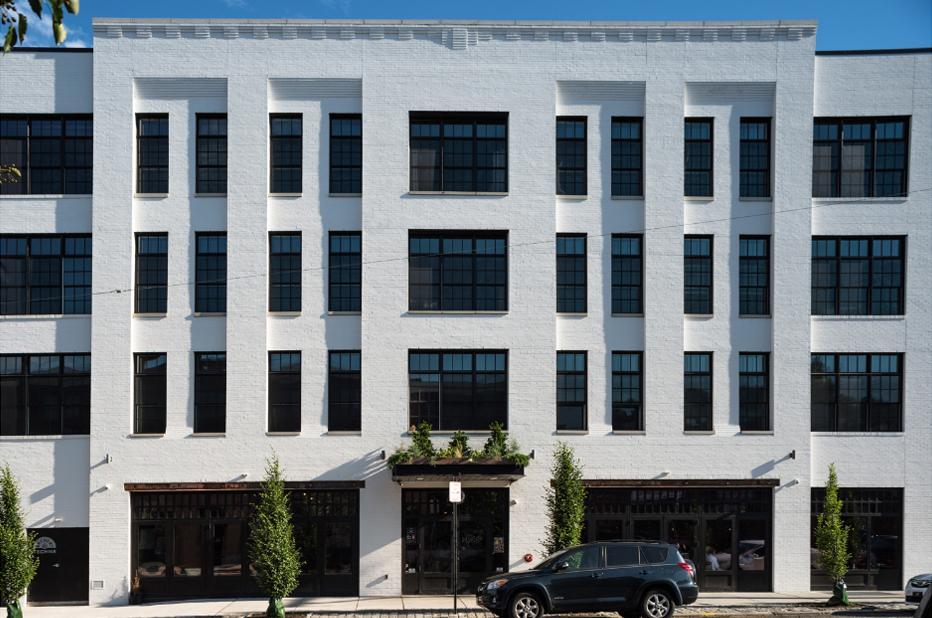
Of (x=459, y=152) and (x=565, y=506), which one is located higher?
(x=459, y=152)

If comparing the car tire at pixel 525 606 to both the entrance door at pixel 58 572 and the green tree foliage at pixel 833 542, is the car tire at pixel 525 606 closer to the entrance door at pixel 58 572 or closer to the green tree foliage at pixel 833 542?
the green tree foliage at pixel 833 542

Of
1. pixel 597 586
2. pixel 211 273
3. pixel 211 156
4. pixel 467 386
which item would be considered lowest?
pixel 597 586

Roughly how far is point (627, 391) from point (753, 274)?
4.84 meters

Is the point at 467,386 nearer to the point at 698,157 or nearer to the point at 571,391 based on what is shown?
the point at 571,391

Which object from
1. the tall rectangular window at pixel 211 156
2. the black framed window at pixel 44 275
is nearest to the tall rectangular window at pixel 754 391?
the tall rectangular window at pixel 211 156

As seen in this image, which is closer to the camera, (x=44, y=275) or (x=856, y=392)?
(x=44, y=275)

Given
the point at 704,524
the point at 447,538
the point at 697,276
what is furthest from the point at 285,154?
the point at 704,524

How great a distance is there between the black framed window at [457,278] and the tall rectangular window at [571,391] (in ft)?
7.94

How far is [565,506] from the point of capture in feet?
69.4

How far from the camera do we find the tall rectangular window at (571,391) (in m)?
23.1

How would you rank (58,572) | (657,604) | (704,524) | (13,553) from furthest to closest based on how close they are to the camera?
(704,524)
(58,572)
(13,553)
(657,604)

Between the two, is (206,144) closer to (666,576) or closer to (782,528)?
(666,576)

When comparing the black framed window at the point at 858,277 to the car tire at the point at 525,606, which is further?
the black framed window at the point at 858,277

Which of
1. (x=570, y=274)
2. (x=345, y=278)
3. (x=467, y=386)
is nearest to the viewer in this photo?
(x=467, y=386)
